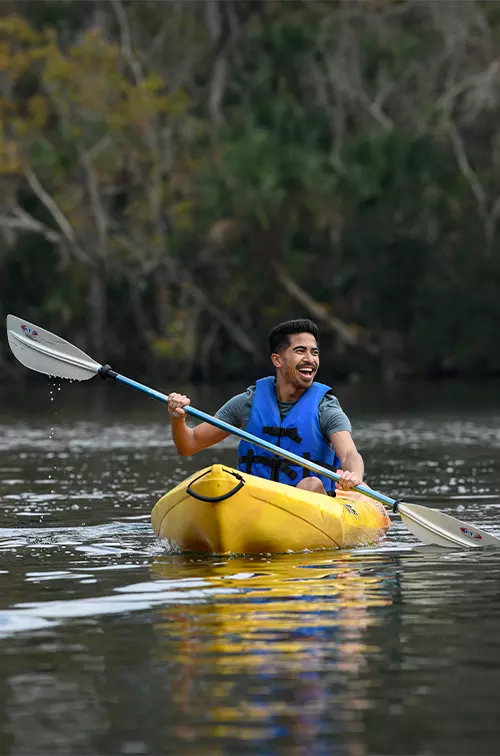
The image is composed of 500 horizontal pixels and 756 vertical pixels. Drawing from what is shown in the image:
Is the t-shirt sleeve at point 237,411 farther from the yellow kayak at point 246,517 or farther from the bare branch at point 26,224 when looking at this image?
the bare branch at point 26,224

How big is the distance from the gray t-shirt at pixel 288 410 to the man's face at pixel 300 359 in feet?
0.62

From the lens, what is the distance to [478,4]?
49.2 m

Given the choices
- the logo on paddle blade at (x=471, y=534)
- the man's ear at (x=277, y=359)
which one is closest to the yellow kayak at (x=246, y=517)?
the logo on paddle blade at (x=471, y=534)

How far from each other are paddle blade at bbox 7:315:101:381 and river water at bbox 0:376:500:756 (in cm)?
111

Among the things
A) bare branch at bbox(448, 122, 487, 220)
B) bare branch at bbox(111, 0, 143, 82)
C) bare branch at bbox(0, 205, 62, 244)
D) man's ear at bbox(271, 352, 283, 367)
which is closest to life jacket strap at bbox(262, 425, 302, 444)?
man's ear at bbox(271, 352, 283, 367)

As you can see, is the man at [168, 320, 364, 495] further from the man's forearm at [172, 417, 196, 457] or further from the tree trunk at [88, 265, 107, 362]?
the tree trunk at [88, 265, 107, 362]

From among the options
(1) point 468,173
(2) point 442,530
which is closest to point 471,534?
(2) point 442,530

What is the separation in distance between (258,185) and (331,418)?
115 feet

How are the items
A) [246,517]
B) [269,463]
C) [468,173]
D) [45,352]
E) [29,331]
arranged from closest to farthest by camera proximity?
1. [246,517]
2. [269,463]
3. [45,352]
4. [29,331]
5. [468,173]

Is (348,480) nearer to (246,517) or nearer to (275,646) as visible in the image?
(246,517)

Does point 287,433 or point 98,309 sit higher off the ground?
point 98,309

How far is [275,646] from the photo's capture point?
24.5 ft

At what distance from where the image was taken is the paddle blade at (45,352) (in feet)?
41.3

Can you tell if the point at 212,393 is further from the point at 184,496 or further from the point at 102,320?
the point at 184,496
